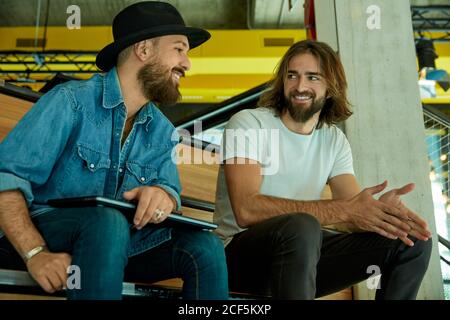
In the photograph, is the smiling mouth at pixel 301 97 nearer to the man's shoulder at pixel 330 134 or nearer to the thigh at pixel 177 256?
the man's shoulder at pixel 330 134

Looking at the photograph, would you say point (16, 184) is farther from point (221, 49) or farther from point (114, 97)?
point (221, 49)

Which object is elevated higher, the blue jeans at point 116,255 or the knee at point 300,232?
the knee at point 300,232

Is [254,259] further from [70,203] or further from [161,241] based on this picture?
[70,203]

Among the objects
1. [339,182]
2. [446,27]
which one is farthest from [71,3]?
[339,182]

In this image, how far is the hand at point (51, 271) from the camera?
129 centimetres

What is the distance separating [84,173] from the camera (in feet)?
5.30

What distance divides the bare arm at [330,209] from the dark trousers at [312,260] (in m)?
0.07

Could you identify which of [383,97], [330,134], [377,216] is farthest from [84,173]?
[383,97]

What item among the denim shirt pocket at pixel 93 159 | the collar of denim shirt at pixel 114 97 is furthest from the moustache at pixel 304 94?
the denim shirt pocket at pixel 93 159

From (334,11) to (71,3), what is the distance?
27.3 ft

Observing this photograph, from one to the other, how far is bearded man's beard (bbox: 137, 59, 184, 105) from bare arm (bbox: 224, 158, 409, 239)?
39cm

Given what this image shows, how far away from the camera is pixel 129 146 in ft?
5.78

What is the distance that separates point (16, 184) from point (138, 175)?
1.33ft

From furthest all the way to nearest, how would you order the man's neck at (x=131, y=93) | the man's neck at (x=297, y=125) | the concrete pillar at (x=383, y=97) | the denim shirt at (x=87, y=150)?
1. the concrete pillar at (x=383, y=97)
2. the man's neck at (x=297, y=125)
3. the man's neck at (x=131, y=93)
4. the denim shirt at (x=87, y=150)
